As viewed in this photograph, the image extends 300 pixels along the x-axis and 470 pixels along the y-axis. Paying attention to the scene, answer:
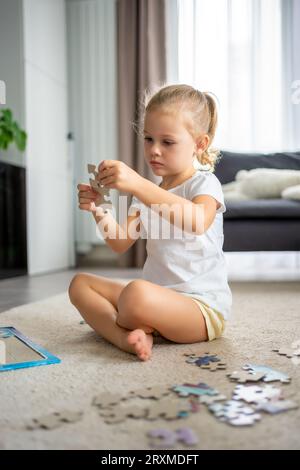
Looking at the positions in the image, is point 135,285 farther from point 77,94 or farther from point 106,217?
point 77,94

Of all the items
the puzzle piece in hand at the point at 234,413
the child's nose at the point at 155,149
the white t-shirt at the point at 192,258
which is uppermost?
the child's nose at the point at 155,149

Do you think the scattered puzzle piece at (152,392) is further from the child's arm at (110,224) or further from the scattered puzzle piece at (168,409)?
the child's arm at (110,224)

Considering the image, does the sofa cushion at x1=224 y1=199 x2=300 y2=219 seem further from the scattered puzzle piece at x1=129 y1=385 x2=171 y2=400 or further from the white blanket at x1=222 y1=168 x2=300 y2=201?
the scattered puzzle piece at x1=129 y1=385 x2=171 y2=400

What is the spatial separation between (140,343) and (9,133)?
2.58 metres

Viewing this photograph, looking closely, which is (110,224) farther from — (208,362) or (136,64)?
(136,64)

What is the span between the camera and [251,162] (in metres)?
3.44

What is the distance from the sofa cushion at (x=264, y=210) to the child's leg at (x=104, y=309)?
1472mm

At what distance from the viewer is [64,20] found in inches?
173

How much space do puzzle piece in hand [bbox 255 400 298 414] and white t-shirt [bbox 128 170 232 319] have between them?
45 cm

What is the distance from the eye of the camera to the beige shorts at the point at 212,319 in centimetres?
124

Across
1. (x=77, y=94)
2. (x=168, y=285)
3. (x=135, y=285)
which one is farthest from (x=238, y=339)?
(x=77, y=94)

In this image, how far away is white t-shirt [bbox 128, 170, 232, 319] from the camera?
126 cm

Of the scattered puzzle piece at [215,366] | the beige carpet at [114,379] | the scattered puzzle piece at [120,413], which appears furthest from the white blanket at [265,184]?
the scattered puzzle piece at [120,413]
